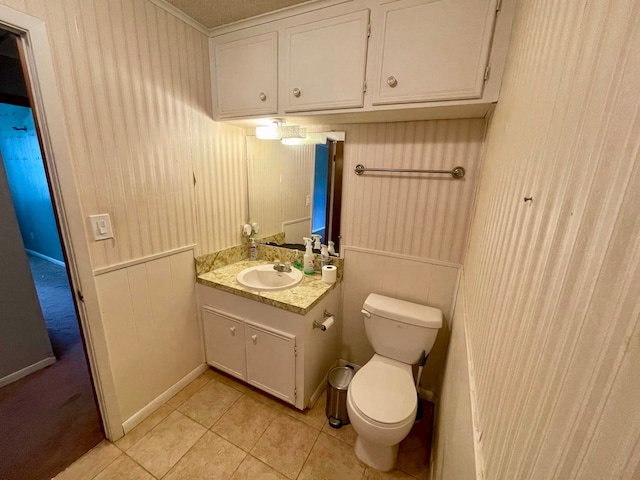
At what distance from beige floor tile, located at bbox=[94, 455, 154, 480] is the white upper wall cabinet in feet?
6.75

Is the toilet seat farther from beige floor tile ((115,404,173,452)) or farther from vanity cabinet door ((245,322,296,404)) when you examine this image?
beige floor tile ((115,404,173,452))

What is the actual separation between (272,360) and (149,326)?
2.60 ft

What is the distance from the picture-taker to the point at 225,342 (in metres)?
1.89

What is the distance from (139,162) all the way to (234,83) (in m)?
0.74

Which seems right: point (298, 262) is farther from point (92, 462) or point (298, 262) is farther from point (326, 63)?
point (92, 462)

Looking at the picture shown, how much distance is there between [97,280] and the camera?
Result: 134cm

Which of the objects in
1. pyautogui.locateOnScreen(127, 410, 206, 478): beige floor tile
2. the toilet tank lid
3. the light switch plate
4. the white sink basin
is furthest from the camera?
the white sink basin

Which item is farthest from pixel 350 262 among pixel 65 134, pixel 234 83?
pixel 65 134

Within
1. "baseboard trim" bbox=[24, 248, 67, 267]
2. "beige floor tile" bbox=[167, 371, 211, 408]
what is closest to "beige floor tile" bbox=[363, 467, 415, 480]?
"beige floor tile" bbox=[167, 371, 211, 408]

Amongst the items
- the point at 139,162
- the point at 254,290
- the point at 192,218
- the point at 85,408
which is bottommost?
the point at 85,408

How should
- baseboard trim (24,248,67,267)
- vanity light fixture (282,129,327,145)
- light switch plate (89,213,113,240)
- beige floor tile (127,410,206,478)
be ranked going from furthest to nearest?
baseboard trim (24,248,67,267), vanity light fixture (282,129,327,145), beige floor tile (127,410,206,478), light switch plate (89,213,113,240)

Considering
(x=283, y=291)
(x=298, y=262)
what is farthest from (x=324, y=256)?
(x=283, y=291)

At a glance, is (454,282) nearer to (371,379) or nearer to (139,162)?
(371,379)

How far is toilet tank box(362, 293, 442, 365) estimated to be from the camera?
154cm
